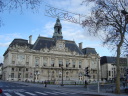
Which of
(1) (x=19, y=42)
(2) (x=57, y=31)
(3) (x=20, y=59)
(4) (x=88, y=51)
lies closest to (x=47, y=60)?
(3) (x=20, y=59)

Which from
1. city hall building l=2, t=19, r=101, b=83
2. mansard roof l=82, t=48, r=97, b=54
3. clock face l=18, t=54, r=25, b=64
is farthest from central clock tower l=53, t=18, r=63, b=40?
clock face l=18, t=54, r=25, b=64

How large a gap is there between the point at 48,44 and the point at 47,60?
8.54 m

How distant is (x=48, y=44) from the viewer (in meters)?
91.5

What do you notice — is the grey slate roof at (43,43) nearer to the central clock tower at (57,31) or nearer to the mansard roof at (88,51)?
the central clock tower at (57,31)

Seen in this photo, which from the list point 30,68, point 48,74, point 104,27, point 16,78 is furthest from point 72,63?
point 104,27

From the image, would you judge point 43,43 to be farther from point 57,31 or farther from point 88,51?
point 88,51

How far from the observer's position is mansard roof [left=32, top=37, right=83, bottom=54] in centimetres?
8827

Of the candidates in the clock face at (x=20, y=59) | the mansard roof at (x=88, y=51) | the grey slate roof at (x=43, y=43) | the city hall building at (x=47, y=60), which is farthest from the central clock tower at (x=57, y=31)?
the clock face at (x=20, y=59)

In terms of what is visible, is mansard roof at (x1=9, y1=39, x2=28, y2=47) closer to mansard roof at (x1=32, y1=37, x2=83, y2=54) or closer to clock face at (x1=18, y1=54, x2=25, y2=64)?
mansard roof at (x1=32, y1=37, x2=83, y2=54)

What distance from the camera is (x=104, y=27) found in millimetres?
25094

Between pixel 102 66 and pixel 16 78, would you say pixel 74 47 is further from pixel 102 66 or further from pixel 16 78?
pixel 16 78

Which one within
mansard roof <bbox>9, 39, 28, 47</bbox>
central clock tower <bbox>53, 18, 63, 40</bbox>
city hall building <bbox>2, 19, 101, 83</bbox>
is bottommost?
city hall building <bbox>2, 19, 101, 83</bbox>

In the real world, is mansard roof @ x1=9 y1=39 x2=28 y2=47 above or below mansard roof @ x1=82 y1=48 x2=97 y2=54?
above

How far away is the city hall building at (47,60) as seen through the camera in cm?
8025
